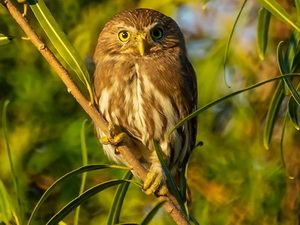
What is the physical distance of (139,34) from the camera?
3051 millimetres

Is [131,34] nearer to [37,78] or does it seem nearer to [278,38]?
[37,78]

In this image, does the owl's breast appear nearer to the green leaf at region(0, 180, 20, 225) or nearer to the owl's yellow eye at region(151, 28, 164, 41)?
the owl's yellow eye at region(151, 28, 164, 41)

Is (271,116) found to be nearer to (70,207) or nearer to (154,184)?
(154,184)

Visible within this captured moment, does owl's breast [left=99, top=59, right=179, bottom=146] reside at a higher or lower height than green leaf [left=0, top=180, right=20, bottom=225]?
lower

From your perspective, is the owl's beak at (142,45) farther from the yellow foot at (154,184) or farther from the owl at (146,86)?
the yellow foot at (154,184)

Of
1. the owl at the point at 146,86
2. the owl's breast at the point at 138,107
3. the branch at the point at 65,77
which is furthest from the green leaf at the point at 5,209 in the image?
the owl's breast at the point at 138,107

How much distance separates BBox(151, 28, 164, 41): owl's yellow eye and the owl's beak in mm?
87

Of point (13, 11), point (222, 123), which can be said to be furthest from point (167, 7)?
point (13, 11)

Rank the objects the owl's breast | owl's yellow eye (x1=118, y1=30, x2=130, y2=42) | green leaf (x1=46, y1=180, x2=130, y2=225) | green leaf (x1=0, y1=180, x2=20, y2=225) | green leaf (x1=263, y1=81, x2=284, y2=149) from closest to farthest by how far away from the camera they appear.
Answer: green leaf (x1=46, y1=180, x2=130, y2=225) < green leaf (x1=0, y1=180, x2=20, y2=225) < green leaf (x1=263, y1=81, x2=284, y2=149) < the owl's breast < owl's yellow eye (x1=118, y1=30, x2=130, y2=42)

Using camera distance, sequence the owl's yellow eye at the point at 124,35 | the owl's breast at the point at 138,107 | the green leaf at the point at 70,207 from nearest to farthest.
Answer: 1. the green leaf at the point at 70,207
2. the owl's breast at the point at 138,107
3. the owl's yellow eye at the point at 124,35

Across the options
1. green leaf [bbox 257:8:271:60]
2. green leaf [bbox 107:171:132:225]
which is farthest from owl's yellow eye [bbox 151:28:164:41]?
green leaf [bbox 107:171:132:225]

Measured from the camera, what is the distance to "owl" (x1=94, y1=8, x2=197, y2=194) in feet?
9.30

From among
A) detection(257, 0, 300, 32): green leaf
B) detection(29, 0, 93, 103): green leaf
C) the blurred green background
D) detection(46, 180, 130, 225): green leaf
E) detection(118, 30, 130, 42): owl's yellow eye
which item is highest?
detection(29, 0, 93, 103): green leaf

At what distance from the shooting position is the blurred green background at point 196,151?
9.89 ft
